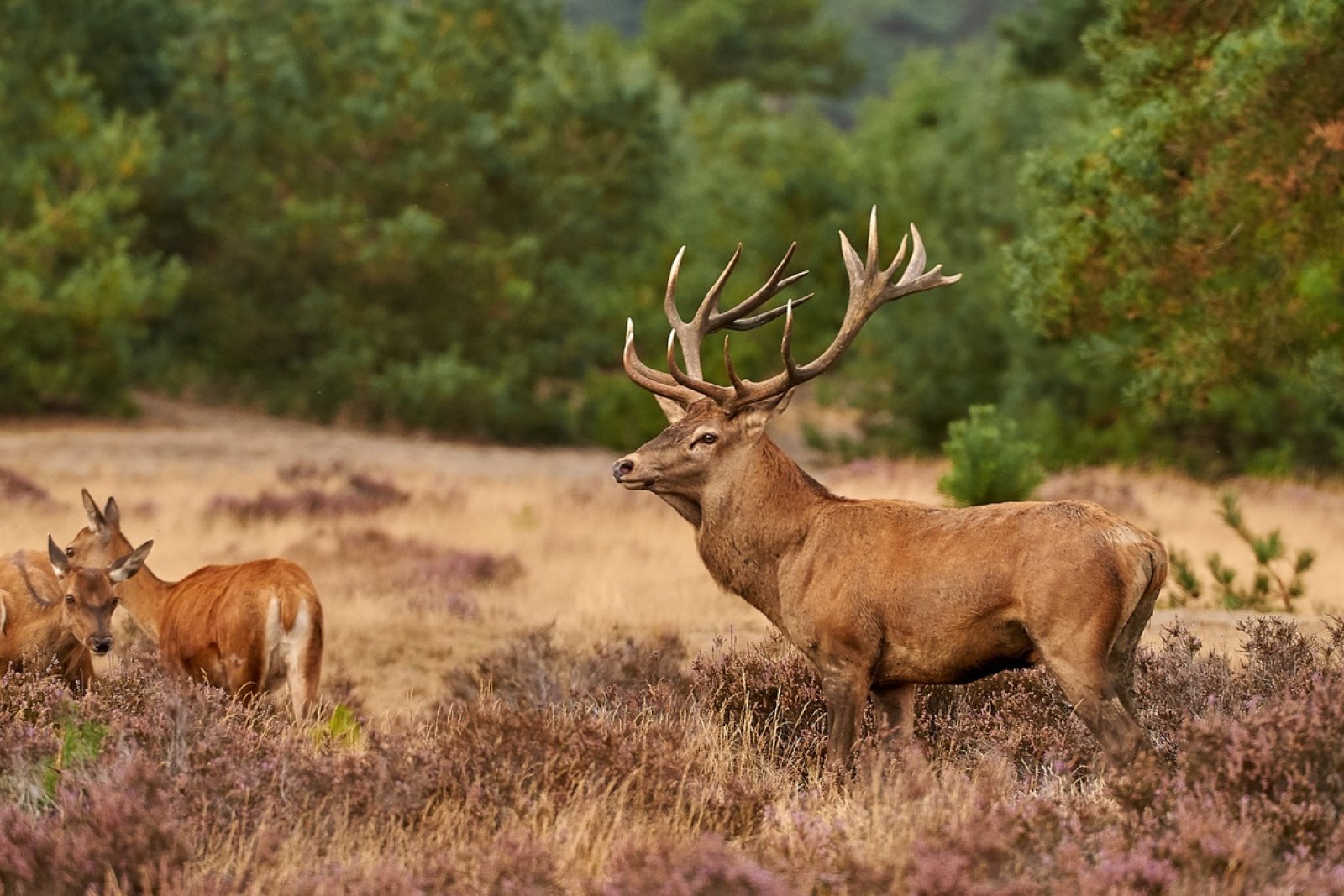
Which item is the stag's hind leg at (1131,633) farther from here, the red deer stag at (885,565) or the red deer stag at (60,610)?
the red deer stag at (60,610)

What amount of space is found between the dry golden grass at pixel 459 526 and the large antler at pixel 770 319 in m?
2.76

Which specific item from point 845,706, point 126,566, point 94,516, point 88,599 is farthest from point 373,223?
point 845,706

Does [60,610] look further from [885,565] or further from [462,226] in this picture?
[462,226]

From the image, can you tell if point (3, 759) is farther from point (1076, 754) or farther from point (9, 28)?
point (9, 28)

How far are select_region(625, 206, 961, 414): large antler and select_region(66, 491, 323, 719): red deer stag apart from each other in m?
2.02

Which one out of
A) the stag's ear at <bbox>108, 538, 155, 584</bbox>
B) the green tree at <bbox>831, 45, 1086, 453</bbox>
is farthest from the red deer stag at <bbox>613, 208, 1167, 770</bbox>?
the green tree at <bbox>831, 45, 1086, 453</bbox>

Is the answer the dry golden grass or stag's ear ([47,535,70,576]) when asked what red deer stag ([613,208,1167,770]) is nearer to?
stag's ear ([47,535,70,576])

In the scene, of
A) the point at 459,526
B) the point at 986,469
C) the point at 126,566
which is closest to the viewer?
the point at 126,566

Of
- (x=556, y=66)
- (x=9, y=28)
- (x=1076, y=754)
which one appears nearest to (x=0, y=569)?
(x=1076, y=754)

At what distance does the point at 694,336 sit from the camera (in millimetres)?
8016

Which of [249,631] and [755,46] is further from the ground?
[755,46]

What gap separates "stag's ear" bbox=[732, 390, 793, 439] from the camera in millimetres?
7359

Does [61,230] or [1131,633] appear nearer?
[1131,633]

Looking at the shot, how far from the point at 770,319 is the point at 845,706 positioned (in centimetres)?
192
